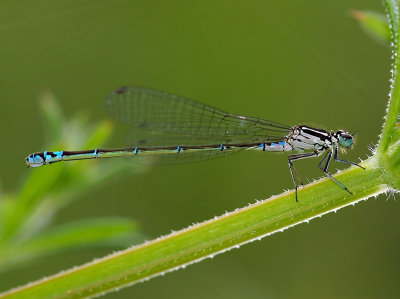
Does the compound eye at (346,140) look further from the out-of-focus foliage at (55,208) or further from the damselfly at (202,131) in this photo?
the out-of-focus foliage at (55,208)

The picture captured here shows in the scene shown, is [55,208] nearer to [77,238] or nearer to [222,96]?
[77,238]

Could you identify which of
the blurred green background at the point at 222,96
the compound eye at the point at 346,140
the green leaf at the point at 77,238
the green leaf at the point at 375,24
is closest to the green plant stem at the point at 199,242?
the green leaf at the point at 77,238

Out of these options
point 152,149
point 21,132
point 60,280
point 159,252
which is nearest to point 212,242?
point 159,252

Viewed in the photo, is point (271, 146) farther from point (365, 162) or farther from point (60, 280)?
point (60, 280)

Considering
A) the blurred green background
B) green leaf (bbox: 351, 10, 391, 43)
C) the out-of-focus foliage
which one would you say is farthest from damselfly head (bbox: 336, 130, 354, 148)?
the blurred green background

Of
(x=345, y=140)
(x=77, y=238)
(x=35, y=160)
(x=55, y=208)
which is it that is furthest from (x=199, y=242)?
(x=345, y=140)
